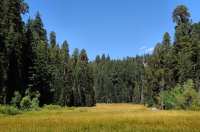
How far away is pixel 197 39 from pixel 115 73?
64647 millimetres

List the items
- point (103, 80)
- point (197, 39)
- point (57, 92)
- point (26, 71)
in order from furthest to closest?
point (103, 80)
point (57, 92)
point (197, 39)
point (26, 71)

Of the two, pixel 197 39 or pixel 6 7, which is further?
pixel 197 39

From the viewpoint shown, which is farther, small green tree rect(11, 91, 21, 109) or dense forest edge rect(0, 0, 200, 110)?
dense forest edge rect(0, 0, 200, 110)

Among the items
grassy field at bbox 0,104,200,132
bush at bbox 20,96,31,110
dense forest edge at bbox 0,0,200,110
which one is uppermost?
dense forest edge at bbox 0,0,200,110

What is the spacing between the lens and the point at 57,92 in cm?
6219

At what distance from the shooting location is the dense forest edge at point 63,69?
3512 centimetres

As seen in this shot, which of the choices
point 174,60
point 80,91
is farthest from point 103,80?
point 174,60

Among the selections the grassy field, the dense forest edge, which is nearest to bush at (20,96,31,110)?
the dense forest edge

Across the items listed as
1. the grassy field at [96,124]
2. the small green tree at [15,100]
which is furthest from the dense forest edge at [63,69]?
the grassy field at [96,124]

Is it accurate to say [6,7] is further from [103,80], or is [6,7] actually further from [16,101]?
[103,80]

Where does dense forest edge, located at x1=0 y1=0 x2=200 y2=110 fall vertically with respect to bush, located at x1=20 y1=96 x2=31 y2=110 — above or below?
above

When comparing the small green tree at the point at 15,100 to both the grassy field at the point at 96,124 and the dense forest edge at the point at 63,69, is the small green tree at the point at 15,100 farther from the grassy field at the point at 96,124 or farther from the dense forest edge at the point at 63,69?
the grassy field at the point at 96,124

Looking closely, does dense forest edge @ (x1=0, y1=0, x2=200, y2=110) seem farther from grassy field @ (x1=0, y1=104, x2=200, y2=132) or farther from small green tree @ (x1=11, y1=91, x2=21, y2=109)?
grassy field @ (x1=0, y1=104, x2=200, y2=132)

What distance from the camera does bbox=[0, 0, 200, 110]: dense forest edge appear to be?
35125 millimetres
